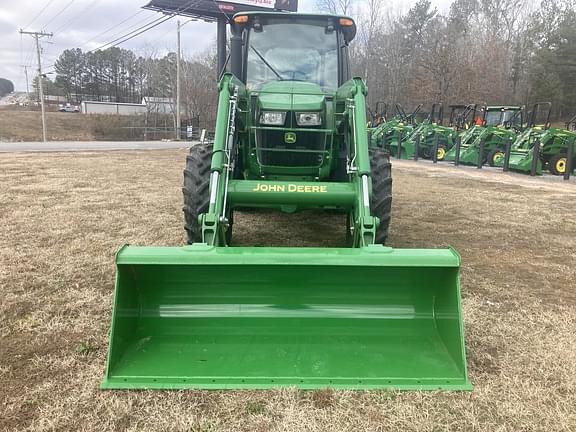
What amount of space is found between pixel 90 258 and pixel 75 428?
286cm

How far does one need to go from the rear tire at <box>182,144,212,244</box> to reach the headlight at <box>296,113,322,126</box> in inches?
36.2

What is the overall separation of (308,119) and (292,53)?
1171 millimetres

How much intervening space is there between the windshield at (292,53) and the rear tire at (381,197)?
1209mm

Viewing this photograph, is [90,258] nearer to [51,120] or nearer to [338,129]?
[338,129]

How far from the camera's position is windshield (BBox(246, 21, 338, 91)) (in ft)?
17.4

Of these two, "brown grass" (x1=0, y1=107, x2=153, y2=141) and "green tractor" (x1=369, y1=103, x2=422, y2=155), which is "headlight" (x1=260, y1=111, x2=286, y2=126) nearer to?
"green tractor" (x1=369, y1=103, x2=422, y2=155)

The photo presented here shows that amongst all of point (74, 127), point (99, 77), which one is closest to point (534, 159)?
point (74, 127)

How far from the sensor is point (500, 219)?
7688mm

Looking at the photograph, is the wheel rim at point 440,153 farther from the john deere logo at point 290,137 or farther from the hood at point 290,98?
the john deere logo at point 290,137

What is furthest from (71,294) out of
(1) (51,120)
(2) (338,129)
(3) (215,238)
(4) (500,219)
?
(1) (51,120)

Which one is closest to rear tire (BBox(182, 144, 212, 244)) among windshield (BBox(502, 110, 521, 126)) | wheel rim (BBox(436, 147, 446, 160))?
windshield (BBox(502, 110, 521, 126))

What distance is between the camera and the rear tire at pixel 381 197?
4.54m

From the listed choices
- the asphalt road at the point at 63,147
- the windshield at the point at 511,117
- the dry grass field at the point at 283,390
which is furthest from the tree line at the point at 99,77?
the dry grass field at the point at 283,390

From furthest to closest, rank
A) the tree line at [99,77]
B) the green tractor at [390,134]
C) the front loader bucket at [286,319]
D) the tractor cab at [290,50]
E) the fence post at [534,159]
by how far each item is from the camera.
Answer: the tree line at [99,77] → the green tractor at [390,134] → the fence post at [534,159] → the tractor cab at [290,50] → the front loader bucket at [286,319]
